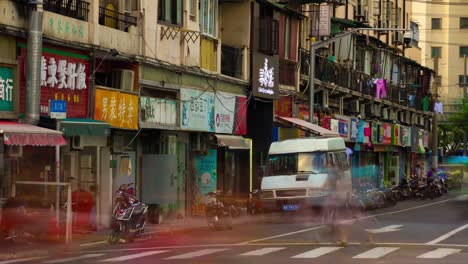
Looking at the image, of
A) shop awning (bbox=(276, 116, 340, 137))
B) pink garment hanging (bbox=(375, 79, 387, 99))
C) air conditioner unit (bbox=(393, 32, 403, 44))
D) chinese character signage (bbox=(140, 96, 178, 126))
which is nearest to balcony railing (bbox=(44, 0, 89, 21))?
chinese character signage (bbox=(140, 96, 178, 126))

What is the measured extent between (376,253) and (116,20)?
40.5 ft

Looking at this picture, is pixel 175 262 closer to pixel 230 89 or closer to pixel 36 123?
pixel 36 123

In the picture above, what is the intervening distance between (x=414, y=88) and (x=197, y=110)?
38819mm

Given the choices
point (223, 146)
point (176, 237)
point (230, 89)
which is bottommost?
point (176, 237)

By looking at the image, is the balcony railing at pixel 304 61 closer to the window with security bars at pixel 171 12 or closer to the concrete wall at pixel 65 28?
the window with security bars at pixel 171 12

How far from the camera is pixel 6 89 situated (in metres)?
21.1

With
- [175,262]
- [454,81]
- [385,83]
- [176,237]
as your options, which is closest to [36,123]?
[176,237]

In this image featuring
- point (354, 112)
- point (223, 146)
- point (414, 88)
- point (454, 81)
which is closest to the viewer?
point (223, 146)

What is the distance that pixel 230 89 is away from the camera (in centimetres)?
3403

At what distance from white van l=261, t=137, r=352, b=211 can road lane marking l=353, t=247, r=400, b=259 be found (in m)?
8.21

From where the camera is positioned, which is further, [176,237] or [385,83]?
[385,83]

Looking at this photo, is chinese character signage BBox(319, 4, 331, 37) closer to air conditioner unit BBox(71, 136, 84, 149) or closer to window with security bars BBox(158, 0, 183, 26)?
window with security bars BBox(158, 0, 183, 26)

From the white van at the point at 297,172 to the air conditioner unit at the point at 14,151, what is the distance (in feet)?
31.3

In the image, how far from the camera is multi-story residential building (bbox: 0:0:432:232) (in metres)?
22.2
